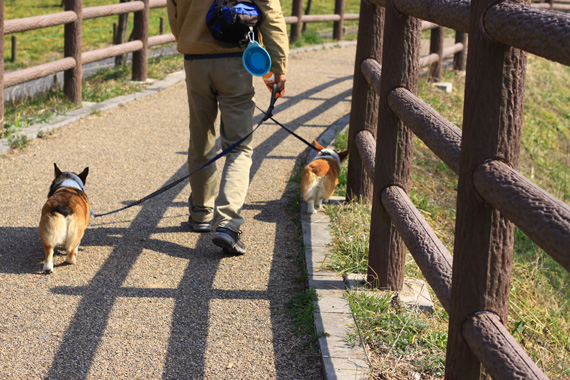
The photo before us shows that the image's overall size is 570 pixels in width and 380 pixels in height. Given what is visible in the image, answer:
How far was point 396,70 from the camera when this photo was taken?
362 centimetres

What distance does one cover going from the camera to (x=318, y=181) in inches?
197

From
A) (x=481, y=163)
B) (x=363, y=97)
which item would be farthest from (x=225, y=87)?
(x=481, y=163)

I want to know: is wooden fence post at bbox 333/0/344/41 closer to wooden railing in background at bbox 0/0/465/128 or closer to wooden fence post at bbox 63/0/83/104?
wooden railing in background at bbox 0/0/465/128

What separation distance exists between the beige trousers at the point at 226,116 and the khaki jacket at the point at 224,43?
9 centimetres

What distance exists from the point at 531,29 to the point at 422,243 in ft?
4.54

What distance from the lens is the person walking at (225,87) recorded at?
433 cm

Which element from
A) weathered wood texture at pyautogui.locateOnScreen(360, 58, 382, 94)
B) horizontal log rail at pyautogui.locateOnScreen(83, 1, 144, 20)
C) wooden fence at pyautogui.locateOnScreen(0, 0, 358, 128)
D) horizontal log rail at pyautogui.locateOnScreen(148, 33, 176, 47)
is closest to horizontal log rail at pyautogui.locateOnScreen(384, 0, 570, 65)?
weathered wood texture at pyautogui.locateOnScreen(360, 58, 382, 94)

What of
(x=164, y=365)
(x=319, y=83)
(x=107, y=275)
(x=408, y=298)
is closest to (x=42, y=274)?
(x=107, y=275)

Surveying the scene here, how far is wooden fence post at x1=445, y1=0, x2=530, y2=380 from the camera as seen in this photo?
2121mm

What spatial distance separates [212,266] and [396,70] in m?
1.69

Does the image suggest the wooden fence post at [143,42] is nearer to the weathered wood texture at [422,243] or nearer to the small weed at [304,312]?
the small weed at [304,312]

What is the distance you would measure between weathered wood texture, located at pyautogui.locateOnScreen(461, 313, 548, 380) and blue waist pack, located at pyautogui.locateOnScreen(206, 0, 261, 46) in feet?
8.12

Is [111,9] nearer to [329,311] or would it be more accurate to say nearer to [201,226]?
[201,226]

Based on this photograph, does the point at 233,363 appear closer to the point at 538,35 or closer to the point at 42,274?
the point at 42,274
